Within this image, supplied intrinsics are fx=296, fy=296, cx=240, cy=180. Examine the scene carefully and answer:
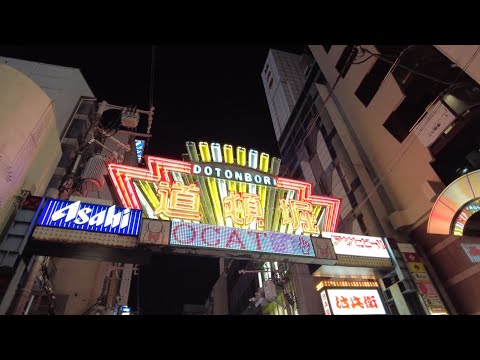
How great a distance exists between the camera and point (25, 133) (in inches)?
363

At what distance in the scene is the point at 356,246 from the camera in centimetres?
1067

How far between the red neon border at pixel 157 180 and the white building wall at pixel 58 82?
5.28 m

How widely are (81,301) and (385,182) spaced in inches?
709

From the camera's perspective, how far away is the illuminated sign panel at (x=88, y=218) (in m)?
8.07

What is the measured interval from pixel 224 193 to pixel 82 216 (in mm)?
5021

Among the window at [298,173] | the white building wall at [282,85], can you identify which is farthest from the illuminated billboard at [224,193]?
the white building wall at [282,85]

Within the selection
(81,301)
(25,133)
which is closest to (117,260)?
(25,133)

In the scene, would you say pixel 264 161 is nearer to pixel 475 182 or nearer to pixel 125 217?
pixel 125 217

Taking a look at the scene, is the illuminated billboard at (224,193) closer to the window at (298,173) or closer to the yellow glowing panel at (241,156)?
the yellow glowing panel at (241,156)

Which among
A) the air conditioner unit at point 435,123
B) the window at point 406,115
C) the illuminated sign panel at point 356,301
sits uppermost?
the window at point 406,115

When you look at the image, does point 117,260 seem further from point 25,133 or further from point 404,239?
point 404,239

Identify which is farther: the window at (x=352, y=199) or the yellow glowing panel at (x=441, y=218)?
the window at (x=352, y=199)

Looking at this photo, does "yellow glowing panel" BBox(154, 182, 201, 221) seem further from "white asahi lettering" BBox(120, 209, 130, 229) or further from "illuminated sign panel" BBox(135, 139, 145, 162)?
"illuminated sign panel" BBox(135, 139, 145, 162)
